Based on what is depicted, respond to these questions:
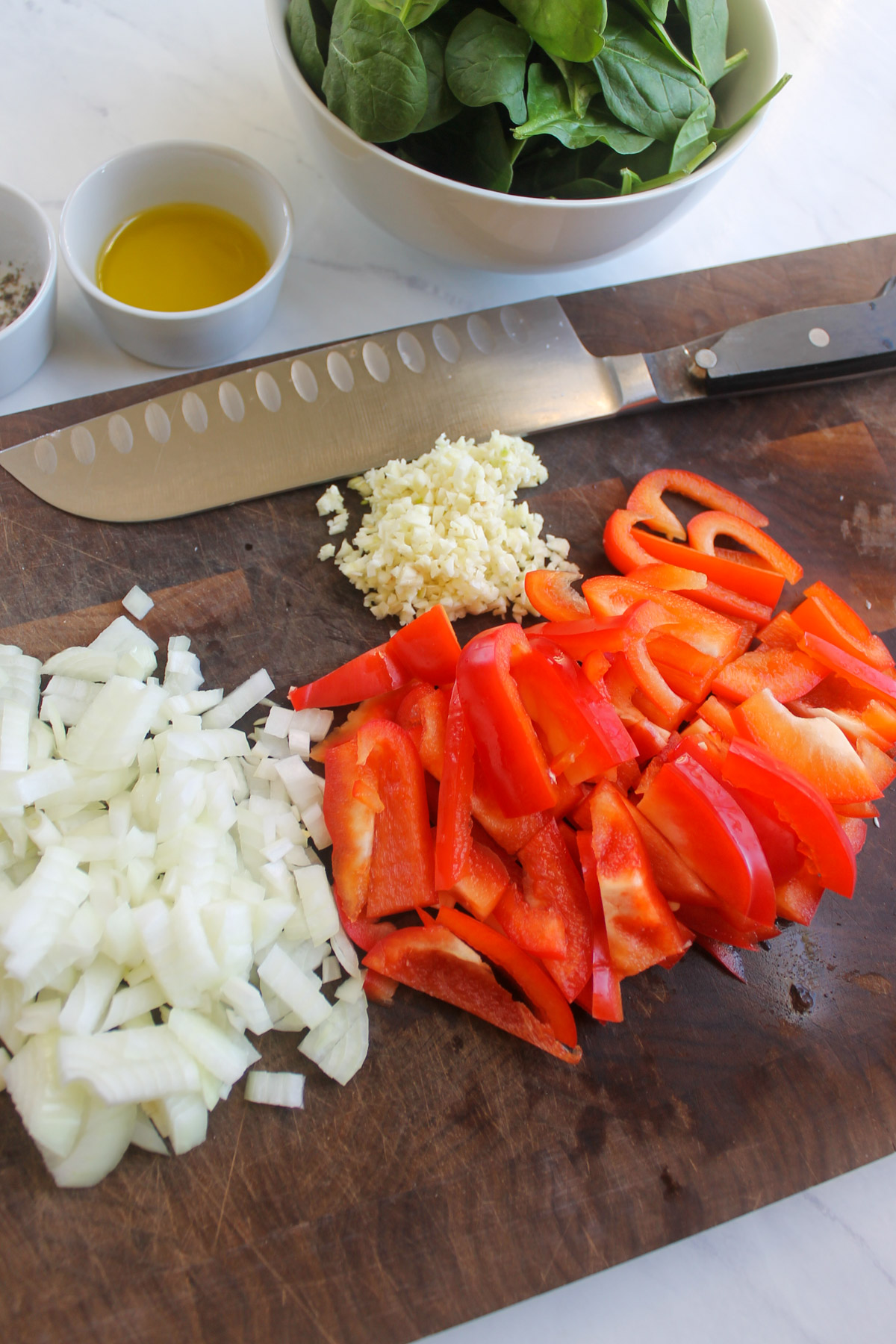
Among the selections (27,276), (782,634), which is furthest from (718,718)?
(27,276)

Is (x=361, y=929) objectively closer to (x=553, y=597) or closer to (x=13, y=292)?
(x=553, y=597)

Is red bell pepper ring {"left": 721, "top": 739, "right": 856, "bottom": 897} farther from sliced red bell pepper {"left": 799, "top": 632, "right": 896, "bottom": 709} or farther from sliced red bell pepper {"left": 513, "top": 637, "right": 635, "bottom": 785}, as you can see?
sliced red bell pepper {"left": 799, "top": 632, "right": 896, "bottom": 709}

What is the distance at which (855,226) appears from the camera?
2262 mm

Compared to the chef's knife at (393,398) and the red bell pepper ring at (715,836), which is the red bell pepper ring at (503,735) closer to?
the red bell pepper ring at (715,836)

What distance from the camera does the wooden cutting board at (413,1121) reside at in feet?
4.09

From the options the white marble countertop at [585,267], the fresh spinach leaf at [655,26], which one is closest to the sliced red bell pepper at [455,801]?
the white marble countertop at [585,267]

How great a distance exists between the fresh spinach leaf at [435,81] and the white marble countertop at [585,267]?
495 mm

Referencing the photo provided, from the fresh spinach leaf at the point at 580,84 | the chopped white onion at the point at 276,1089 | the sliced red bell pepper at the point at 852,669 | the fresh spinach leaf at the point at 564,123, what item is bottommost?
the chopped white onion at the point at 276,1089

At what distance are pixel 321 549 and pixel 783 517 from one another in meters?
0.96

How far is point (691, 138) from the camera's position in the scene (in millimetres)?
1516

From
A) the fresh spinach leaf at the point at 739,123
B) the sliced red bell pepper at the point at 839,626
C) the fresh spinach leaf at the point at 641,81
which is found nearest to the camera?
the fresh spinach leaf at the point at 641,81

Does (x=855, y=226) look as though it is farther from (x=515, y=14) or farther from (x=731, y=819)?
(x=731, y=819)

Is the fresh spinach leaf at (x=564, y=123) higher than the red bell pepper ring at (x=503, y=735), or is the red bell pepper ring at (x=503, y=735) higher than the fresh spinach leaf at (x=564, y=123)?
the fresh spinach leaf at (x=564, y=123)

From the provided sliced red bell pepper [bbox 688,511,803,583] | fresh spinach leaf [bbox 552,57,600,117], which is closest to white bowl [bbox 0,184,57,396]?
fresh spinach leaf [bbox 552,57,600,117]
